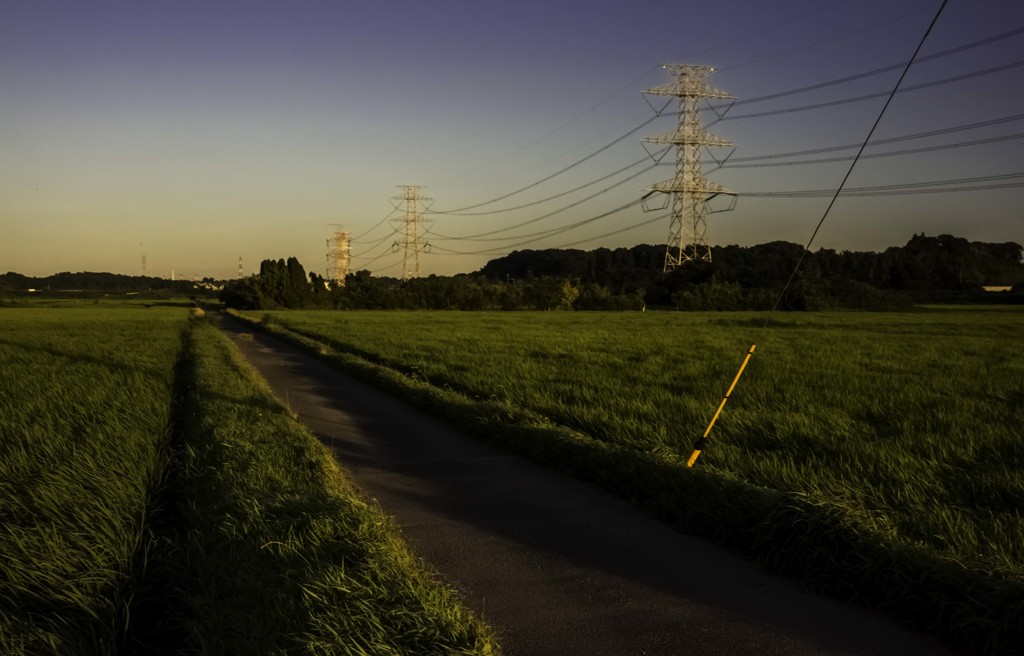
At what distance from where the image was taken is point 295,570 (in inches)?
162

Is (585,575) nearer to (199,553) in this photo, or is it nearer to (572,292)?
(199,553)

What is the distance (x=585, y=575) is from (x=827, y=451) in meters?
4.11

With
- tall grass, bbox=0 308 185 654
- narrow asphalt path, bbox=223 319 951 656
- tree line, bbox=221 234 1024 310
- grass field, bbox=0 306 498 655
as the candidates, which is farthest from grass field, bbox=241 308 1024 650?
tree line, bbox=221 234 1024 310

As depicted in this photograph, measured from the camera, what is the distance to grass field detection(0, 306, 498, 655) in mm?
3568

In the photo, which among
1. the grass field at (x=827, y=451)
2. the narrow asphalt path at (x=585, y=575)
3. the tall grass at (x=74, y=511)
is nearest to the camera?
the narrow asphalt path at (x=585, y=575)

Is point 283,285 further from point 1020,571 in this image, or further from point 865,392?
point 1020,571

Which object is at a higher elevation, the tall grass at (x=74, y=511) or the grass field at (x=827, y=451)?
the grass field at (x=827, y=451)

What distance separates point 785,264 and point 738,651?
108 metres

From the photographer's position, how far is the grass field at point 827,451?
4227 millimetres

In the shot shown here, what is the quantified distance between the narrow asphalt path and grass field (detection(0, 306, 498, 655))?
368mm

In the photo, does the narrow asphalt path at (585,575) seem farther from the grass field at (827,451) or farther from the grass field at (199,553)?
the grass field at (199,553)

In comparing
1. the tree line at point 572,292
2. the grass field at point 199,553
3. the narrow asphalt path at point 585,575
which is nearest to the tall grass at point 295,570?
the grass field at point 199,553

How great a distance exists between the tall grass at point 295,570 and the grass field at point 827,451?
2.37 meters

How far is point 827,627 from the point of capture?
3.88 m
